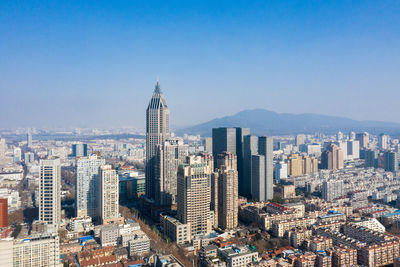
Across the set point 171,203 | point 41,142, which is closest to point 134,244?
point 171,203

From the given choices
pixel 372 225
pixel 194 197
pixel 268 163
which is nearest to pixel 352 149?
pixel 268 163

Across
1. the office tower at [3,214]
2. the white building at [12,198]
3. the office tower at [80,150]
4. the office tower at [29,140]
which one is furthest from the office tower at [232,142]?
the office tower at [29,140]

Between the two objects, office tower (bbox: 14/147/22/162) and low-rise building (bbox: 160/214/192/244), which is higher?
office tower (bbox: 14/147/22/162)

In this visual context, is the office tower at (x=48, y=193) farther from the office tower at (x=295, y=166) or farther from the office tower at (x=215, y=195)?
the office tower at (x=295, y=166)

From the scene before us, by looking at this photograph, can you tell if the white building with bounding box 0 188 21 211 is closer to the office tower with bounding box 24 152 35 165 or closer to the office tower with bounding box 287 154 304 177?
the office tower with bounding box 24 152 35 165

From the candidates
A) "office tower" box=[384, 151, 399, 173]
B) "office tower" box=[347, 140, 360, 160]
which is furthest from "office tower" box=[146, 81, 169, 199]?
"office tower" box=[347, 140, 360, 160]
